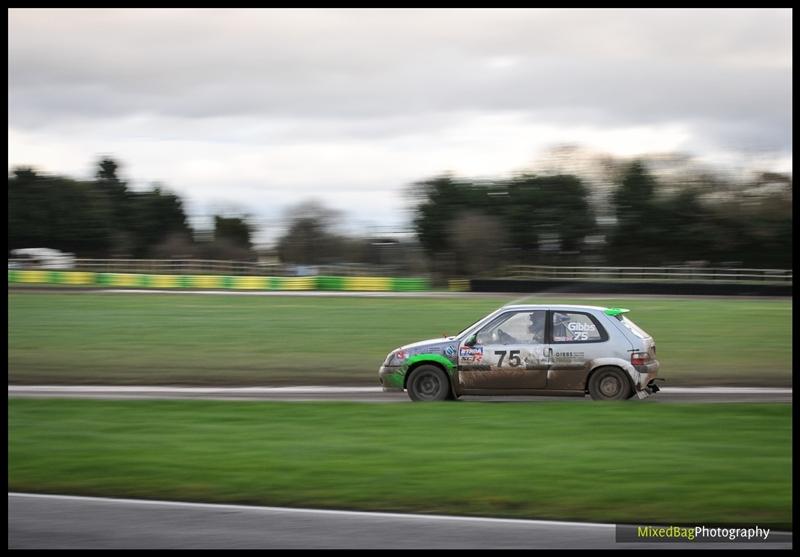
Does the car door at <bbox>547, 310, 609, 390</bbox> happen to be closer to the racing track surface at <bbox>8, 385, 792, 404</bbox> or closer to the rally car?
the rally car

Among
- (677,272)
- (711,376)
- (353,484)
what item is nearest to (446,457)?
(353,484)

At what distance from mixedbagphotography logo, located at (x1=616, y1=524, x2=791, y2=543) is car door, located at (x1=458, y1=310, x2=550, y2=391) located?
20.9 ft

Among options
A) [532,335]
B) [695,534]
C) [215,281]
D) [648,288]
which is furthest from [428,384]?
[215,281]

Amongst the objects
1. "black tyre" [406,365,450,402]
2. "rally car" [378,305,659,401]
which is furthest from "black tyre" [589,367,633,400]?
"black tyre" [406,365,450,402]

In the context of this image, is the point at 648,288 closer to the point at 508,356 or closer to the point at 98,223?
the point at 508,356

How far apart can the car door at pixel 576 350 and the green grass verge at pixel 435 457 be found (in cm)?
55

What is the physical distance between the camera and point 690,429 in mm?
11023

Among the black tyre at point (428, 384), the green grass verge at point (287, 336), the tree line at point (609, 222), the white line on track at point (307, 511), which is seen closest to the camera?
the white line on track at point (307, 511)

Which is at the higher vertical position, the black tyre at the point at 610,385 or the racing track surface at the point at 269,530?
the black tyre at the point at 610,385

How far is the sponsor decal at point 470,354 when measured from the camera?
13.8 m

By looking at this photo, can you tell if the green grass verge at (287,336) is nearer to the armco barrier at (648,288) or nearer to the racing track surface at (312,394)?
the racing track surface at (312,394)

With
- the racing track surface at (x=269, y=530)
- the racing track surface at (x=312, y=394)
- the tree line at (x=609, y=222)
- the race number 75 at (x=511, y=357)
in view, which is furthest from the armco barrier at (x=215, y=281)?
the racing track surface at (x=269, y=530)

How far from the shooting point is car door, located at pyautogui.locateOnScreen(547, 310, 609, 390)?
13500mm

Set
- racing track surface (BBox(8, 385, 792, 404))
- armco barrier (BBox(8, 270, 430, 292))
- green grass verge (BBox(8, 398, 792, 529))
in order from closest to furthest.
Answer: green grass verge (BBox(8, 398, 792, 529)), racing track surface (BBox(8, 385, 792, 404)), armco barrier (BBox(8, 270, 430, 292))
